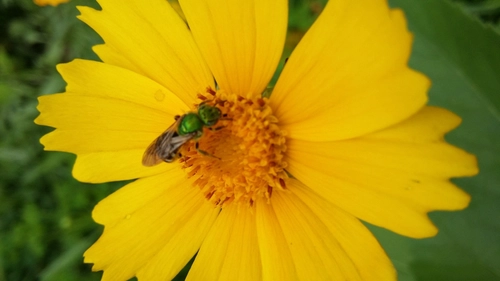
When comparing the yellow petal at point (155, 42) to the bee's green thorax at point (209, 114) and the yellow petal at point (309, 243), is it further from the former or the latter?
the yellow petal at point (309, 243)

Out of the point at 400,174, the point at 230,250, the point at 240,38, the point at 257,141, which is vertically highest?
the point at 240,38

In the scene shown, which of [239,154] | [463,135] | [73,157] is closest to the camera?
[463,135]

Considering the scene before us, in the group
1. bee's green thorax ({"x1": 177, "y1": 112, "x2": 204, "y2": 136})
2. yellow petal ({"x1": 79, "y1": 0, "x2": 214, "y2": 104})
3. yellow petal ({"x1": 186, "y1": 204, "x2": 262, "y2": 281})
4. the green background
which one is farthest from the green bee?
the green background

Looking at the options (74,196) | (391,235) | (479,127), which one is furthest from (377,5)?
(74,196)

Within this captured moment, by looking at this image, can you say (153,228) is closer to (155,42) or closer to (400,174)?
(155,42)

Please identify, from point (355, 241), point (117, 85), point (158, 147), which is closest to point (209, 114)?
point (158, 147)

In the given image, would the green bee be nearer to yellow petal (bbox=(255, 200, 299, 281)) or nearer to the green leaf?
yellow petal (bbox=(255, 200, 299, 281))
